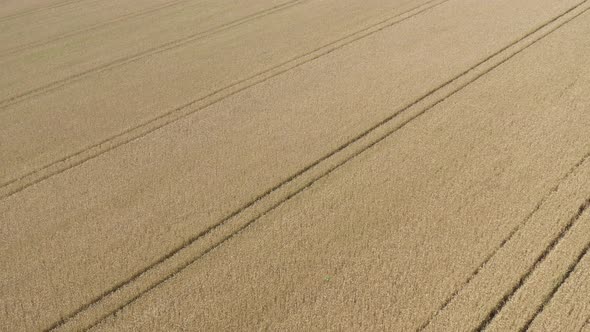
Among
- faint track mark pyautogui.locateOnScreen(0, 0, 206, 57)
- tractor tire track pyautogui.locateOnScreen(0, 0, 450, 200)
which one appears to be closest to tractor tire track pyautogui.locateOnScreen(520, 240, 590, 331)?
tractor tire track pyautogui.locateOnScreen(0, 0, 450, 200)

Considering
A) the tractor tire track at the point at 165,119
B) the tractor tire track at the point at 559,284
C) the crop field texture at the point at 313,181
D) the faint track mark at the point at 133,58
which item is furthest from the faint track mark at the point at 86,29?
the tractor tire track at the point at 559,284

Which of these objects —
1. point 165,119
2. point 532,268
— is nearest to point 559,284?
point 532,268

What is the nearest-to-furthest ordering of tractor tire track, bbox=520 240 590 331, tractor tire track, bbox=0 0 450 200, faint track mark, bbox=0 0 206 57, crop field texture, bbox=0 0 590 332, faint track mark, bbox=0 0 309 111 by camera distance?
tractor tire track, bbox=520 240 590 331, crop field texture, bbox=0 0 590 332, tractor tire track, bbox=0 0 450 200, faint track mark, bbox=0 0 309 111, faint track mark, bbox=0 0 206 57

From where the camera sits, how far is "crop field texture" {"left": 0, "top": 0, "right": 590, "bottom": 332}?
4863 millimetres

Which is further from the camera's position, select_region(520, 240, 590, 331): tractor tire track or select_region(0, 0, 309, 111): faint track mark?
select_region(0, 0, 309, 111): faint track mark

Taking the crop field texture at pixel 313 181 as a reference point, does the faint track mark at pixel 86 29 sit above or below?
below

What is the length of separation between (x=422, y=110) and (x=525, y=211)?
8.76 feet

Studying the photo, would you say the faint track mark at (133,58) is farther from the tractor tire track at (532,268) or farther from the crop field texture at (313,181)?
the tractor tire track at (532,268)

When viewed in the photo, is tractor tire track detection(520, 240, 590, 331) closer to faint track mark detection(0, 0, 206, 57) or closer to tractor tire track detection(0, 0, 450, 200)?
tractor tire track detection(0, 0, 450, 200)

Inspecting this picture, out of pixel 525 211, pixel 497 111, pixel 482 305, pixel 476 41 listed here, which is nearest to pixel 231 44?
pixel 476 41

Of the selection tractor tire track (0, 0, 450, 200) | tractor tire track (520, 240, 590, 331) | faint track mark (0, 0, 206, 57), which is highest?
tractor tire track (520, 240, 590, 331)

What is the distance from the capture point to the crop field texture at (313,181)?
4863 mm

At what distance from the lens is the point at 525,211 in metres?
5.59

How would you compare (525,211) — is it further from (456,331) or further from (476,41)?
(476,41)
